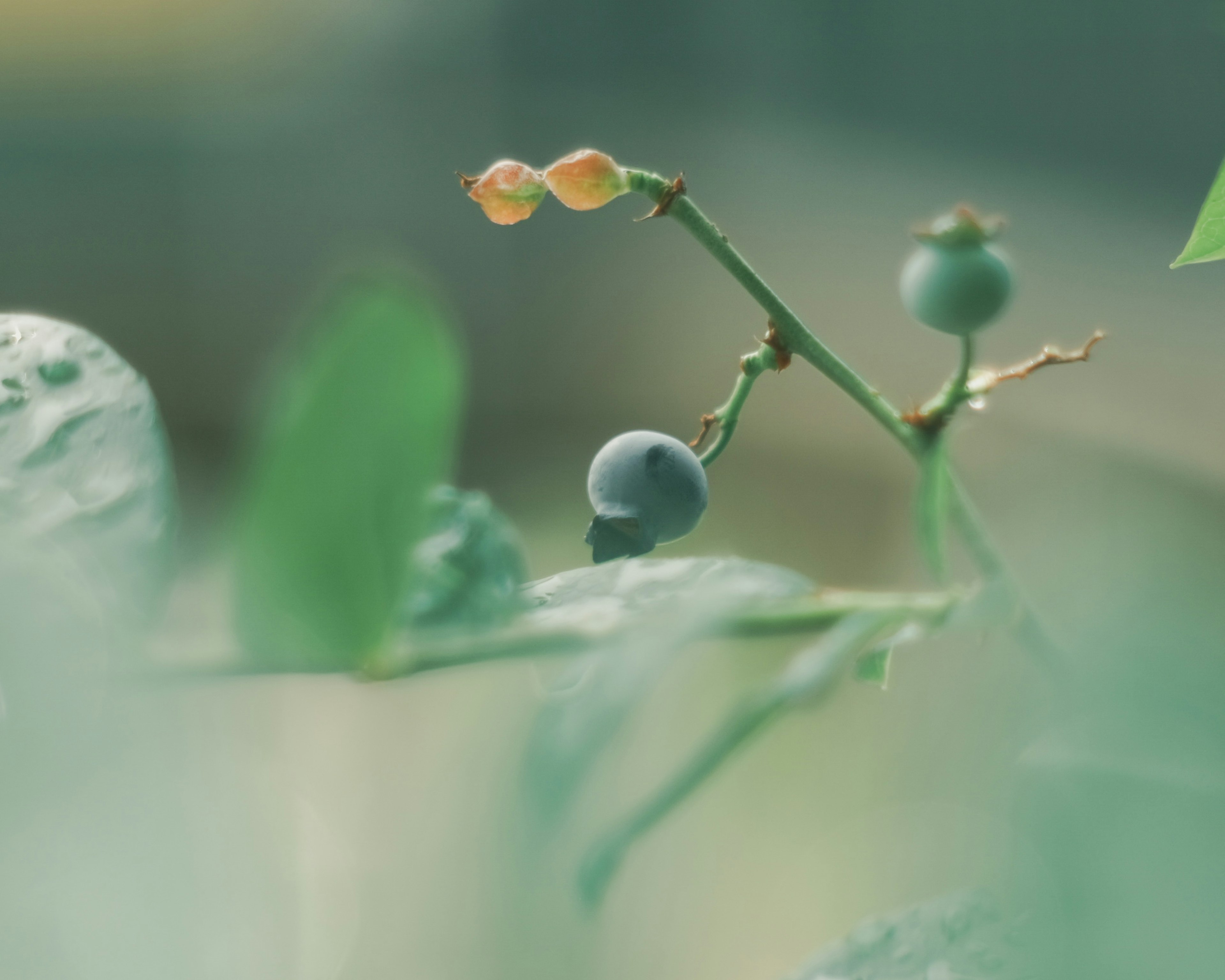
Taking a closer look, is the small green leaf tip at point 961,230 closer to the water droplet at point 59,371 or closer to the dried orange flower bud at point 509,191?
the dried orange flower bud at point 509,191

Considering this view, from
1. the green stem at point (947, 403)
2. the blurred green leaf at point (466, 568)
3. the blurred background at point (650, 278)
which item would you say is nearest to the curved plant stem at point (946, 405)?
the green stem at point (947, 403)

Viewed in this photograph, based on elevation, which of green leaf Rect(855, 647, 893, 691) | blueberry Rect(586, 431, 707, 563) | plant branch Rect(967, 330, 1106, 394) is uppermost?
plant branch Rect(967, 330, 1106, 394)

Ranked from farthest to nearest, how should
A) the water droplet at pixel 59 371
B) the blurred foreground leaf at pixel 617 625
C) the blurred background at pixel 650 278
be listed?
1. the blurred background at pixel 650 278
2. the water droplet at pixel 59 371
3. the blurred foreground leaf at pixel 617 625

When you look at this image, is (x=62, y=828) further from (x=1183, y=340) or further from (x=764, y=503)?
(x=1183, y=340)

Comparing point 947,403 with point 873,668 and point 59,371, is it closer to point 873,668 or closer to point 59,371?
point 873,668

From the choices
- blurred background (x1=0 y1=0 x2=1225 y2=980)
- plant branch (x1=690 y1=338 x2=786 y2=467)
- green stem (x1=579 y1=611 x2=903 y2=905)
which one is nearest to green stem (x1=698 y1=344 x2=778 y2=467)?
plant branch (x1=690 y1=338 x2=786 y2=467)

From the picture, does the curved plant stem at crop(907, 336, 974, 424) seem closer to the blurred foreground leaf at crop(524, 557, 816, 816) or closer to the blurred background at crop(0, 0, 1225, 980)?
the blurred foreground leaf at crop(524, 557, 816, 816)
